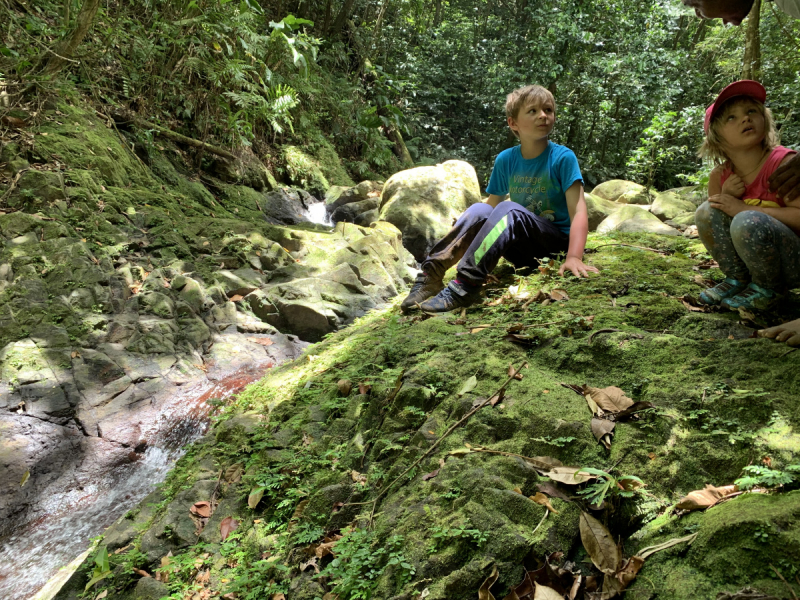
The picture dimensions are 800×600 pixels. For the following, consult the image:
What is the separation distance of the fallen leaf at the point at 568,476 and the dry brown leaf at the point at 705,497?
0.26m

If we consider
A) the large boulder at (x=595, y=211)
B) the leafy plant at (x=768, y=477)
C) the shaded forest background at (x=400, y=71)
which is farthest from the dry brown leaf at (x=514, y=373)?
the large boulder at (x=595, y=211)

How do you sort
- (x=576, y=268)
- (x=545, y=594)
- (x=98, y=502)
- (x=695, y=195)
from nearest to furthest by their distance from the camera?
(x=545, y=594)
(x=576, y=268)
(x=98, y=502)
(x=695, y=195)

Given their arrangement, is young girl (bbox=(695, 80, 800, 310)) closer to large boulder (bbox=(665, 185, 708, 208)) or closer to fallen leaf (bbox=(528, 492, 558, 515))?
fallen leaf (bbox=(528, 492, 558, 515))

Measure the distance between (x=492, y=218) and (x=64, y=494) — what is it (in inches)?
143

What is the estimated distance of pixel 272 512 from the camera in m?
2.20

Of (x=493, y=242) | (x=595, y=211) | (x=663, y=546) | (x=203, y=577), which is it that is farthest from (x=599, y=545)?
(x=595, y=211)

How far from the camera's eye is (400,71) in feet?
50.8

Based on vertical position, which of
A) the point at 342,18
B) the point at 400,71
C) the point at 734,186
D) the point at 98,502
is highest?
the point at 342,18

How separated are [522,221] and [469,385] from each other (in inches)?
67.1

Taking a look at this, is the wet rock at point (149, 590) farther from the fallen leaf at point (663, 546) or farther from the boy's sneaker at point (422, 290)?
the boy's sneaker at point (422, 290)

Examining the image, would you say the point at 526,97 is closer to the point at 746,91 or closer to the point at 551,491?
the point at 746,91

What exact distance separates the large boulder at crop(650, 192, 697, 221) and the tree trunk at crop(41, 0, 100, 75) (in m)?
8.48

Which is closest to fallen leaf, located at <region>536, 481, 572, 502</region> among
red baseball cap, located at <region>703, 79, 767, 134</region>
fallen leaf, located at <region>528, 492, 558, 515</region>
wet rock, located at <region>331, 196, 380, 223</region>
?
fallen leaf, located at <region>528, 492, 558, 515</region>

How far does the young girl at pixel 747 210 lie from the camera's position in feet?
7.59
